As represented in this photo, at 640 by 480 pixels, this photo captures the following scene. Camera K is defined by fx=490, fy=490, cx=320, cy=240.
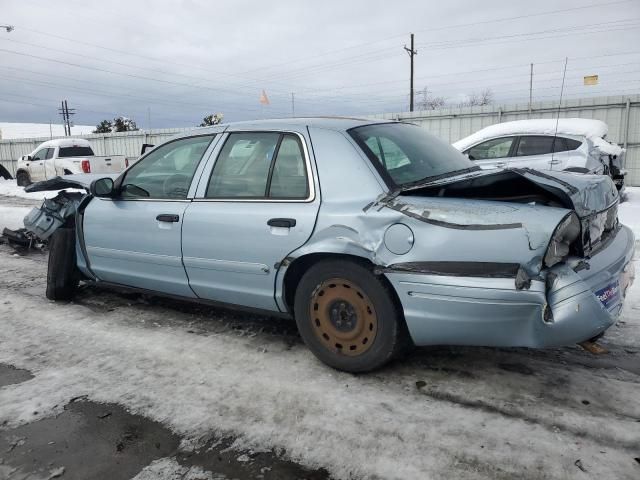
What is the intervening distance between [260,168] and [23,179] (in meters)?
18.5

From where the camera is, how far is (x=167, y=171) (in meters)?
3.90

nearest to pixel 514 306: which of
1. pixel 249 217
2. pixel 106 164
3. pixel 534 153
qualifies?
pixel 249 217

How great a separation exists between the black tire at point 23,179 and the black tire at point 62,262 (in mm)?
15858

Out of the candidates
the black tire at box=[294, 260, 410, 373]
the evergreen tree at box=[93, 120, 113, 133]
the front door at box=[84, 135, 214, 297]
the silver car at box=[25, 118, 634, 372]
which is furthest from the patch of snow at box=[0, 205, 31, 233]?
the evergreen tree at box=[93, 120, 113, 133]

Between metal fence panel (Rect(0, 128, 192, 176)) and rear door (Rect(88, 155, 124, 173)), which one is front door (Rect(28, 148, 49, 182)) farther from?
metal fence panel (Rect(0, 128, 192, 176))

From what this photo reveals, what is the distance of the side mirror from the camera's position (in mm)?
4016

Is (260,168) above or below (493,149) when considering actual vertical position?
below

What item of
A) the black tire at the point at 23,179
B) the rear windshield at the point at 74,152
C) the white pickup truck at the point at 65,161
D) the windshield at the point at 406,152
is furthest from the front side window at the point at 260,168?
the black tire at the point at 23,179

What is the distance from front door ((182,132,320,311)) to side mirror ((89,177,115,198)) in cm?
93

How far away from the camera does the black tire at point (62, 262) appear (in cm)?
451

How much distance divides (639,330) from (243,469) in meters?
3.05

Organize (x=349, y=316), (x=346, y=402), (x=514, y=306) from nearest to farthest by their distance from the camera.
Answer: (x=514, y=306) → (x=346, y=402) → (x=349, y=316)

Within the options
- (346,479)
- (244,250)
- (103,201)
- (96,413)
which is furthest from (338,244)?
(103,201)

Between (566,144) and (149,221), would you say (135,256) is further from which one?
(566,144)
